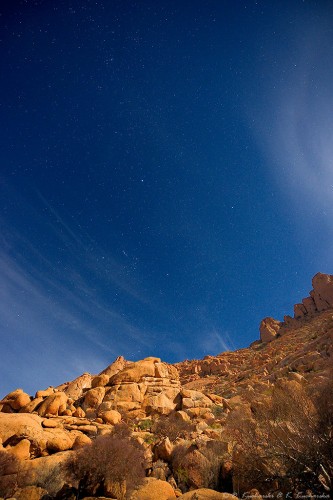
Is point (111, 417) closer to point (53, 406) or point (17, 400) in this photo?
point (53, 406)

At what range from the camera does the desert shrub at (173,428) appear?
69.3 feet

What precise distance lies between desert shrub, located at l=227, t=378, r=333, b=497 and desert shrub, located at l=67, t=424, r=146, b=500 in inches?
206

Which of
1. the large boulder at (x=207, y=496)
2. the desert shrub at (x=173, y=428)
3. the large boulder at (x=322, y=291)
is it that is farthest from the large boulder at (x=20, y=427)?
the large boulder at (x=322, y=291)

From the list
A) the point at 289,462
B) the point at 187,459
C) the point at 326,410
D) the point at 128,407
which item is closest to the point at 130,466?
the point at 187,459

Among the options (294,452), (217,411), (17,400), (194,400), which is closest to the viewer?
(294,452)

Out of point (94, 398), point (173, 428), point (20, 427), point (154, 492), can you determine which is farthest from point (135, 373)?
point (154, 492)

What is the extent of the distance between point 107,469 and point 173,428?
10.6 metres

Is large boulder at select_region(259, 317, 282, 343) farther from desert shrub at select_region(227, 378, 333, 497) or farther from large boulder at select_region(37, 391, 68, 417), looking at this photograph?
desert shrub at select_region(227, 378, 333, 497)

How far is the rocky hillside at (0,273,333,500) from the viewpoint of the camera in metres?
13.9

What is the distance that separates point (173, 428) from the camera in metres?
22.5

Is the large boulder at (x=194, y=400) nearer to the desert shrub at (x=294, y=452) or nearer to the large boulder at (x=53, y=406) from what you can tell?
the large boulder at (x=53, y=406)

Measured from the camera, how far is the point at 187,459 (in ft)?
50.8

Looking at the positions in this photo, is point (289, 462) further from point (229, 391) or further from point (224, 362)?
point (224, 362)

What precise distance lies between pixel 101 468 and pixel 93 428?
990cm
